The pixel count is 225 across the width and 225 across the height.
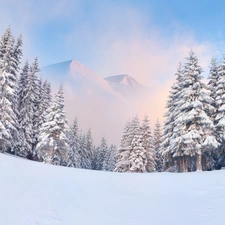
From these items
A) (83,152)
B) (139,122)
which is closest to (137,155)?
(139,122)

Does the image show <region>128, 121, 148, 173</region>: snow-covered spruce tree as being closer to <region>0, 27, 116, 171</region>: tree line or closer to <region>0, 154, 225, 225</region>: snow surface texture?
<region>0, 27, 116, 171</region>: tree line

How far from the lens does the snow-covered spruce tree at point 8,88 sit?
74.7ft

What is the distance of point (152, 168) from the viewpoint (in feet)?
101

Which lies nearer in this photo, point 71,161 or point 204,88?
point 204,88

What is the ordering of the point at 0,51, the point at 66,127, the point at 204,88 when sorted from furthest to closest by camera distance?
the point at 66,127 → the point at 0,51 → the point at 204,88

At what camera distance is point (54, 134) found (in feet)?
87.0

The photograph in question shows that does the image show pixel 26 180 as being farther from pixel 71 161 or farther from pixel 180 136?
pixel 71 161

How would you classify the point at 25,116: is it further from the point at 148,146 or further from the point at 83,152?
the point at 83,152

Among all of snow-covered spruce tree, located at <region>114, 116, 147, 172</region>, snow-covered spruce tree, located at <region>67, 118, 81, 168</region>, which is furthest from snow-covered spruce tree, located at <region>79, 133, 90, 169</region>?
snow-covered spruce tree, located at <region>114, 116, 147, 172</region>

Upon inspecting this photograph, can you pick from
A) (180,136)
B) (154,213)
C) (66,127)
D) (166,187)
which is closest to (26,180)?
(154,213)

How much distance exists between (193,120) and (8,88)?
2042 centimetres

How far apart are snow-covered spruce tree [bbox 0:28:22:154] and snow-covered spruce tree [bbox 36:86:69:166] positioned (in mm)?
3359

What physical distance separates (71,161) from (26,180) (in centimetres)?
3002

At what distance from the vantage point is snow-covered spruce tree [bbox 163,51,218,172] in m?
19.0
